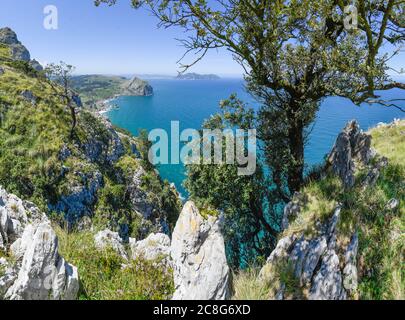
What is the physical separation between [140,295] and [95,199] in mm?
57171

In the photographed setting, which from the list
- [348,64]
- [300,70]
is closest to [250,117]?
[300,70]

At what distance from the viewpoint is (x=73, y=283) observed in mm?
6430

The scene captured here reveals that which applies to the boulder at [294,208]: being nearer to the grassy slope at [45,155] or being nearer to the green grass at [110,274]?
the green grass at [110,274]

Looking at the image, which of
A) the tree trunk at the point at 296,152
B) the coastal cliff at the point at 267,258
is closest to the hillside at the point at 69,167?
the tree trunk at the point at 296,152

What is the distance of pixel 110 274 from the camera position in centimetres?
741

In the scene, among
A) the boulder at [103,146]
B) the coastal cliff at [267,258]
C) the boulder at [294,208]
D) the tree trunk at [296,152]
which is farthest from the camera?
the boulder at [103,146]

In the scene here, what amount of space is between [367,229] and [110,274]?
711cm

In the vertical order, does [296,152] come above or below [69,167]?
above

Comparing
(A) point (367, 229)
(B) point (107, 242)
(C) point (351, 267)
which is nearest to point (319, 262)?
(C) point (351, 267)

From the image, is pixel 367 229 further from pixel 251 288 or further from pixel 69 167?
pixel 69 167

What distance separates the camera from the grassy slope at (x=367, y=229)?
6594mm

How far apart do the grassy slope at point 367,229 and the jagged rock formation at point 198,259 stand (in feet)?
1.85

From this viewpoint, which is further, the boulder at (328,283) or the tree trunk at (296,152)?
the tree trunk at (296,152)
